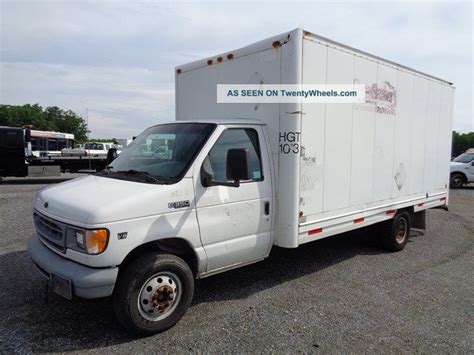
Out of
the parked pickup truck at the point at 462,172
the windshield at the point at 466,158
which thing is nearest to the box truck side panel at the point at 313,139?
the parked pickup truck at the point at 462,172

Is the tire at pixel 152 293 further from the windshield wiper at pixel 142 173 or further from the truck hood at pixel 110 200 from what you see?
the windshield wiper at pixel 142 173

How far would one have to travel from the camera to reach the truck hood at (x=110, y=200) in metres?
3.11

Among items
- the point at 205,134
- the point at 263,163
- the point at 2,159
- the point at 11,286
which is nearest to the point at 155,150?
the point at 205,134

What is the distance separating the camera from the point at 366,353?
3.20 meters

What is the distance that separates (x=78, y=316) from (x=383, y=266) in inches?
174

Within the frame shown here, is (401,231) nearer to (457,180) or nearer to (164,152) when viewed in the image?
(164,152)

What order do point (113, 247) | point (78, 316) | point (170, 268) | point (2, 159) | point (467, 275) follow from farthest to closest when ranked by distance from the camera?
point (2, 159) < point (467, 275) < point (78, 316) < point (170, 268) < point (113, 247)

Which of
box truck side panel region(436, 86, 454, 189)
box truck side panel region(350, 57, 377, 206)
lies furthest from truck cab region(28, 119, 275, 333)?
box truck side panel region(436, 86, 454, 189)

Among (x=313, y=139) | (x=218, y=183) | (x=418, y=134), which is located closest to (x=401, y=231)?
(x=418, y=134)

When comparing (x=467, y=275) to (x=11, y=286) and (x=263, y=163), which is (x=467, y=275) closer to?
(x=263, y=163)

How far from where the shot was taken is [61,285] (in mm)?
3158

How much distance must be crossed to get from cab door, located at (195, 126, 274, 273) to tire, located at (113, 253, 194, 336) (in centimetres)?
39
